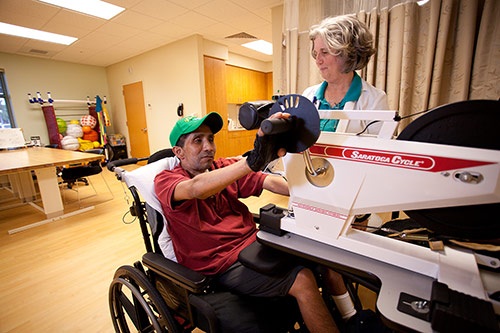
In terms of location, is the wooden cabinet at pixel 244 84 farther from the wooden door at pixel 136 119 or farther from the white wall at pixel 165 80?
the wooden door at pixel 136 119

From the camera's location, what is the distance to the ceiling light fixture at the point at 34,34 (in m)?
3.77

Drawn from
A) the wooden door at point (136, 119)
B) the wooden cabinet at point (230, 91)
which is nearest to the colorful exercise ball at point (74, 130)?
the wooden door at point (136, 119)

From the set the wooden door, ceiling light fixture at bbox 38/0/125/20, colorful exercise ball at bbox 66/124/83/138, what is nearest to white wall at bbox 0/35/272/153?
the wooden door

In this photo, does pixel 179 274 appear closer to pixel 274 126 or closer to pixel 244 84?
pixel 274 126

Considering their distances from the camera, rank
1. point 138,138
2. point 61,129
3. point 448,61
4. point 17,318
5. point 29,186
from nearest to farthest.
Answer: point 17,318
point 448,61
point 29,186
point 61,129
point 138,138

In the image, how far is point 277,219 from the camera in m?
0.74

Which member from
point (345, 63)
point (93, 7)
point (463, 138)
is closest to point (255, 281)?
point (463, 138)

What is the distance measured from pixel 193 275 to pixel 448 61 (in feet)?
7.48

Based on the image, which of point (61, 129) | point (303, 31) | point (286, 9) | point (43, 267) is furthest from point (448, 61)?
point (61, 129)

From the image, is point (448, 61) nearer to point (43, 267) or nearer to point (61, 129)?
point (43, 267)

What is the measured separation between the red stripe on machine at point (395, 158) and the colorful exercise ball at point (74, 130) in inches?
267

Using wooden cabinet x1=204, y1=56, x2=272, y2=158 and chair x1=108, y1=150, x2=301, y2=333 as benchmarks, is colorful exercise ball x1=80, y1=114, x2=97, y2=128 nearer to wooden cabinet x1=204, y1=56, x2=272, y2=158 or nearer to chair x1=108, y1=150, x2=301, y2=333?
wooden cabinet x1=204, y1=56, x2=272, y2=158

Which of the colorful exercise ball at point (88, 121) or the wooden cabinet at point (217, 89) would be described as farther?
the colorful exercise ball at point (88, 121)

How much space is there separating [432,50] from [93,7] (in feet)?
13.0
